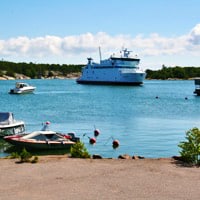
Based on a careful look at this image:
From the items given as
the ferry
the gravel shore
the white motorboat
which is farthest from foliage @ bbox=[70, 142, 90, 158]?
the ferry

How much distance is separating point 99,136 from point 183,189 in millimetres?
21093

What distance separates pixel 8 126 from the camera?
33.6 meters

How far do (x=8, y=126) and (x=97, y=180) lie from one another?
1995 cm

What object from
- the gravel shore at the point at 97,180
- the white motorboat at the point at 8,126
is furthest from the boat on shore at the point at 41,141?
the gravel shore at the point at 97,180

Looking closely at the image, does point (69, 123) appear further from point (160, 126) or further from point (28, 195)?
point (28, 195)

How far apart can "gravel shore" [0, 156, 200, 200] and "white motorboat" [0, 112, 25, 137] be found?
14.7 meters

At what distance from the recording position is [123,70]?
13162cm

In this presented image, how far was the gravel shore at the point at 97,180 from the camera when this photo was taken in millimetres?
12961

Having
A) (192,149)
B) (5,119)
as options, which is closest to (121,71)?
(5,119)

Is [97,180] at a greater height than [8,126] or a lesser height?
greater

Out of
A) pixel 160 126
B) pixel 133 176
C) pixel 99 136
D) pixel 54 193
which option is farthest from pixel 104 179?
pixel 160 126

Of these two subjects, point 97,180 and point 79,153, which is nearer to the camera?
point 97,180

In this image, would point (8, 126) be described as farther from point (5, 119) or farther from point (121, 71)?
point (121, 71)

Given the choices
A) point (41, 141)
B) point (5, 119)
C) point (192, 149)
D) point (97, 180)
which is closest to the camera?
point (97, 180)
